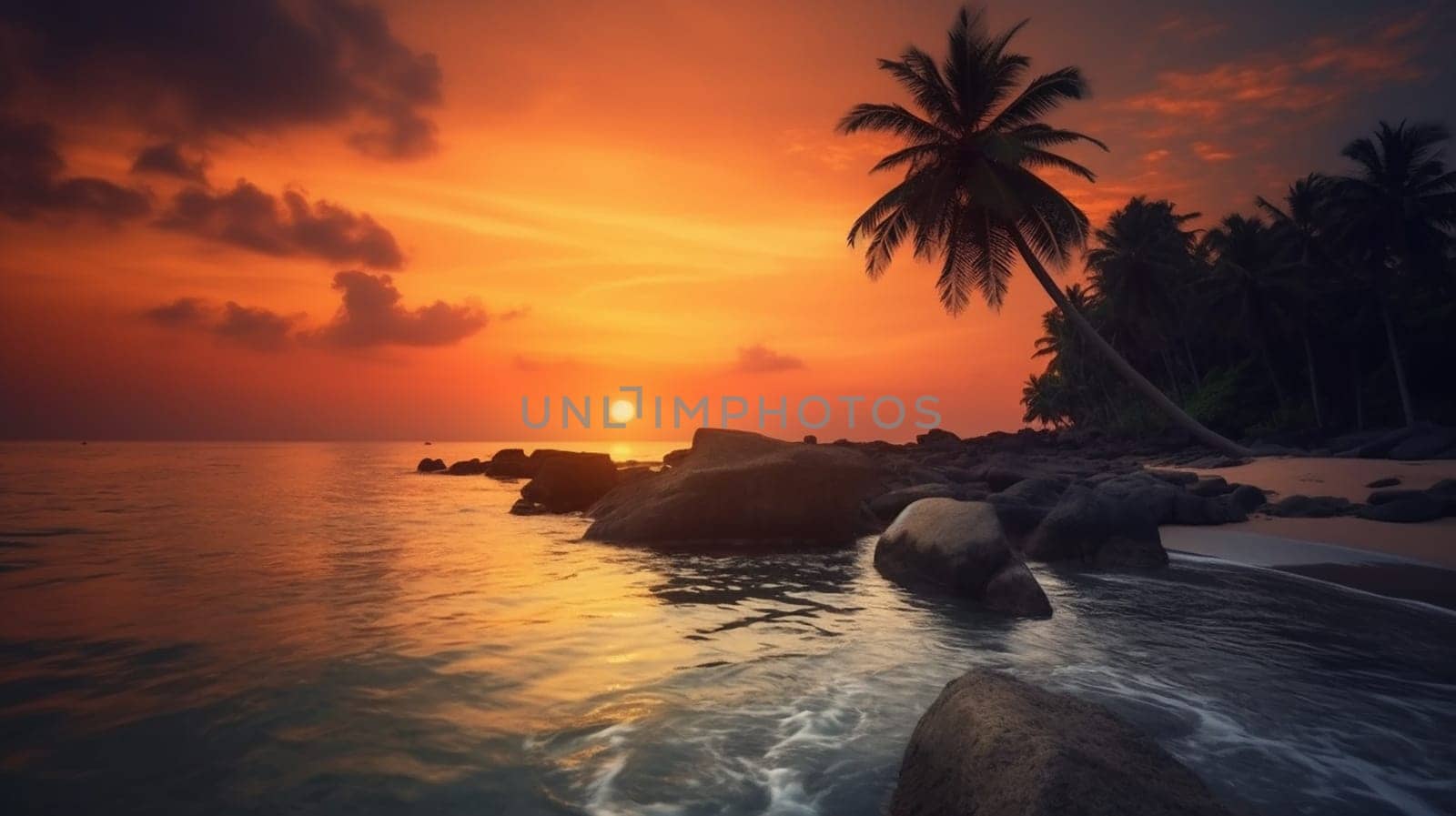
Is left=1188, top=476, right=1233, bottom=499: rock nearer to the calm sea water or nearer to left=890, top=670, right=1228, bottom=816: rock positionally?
the calm sea water

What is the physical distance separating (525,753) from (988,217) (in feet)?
74.2

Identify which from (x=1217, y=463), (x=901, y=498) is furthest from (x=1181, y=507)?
(x=1217, y=463)

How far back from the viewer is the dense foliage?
34.2 m

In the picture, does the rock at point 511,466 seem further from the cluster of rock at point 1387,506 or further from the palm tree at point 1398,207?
the palm tree at point 1398,207

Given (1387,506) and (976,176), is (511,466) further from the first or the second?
(1387,506)

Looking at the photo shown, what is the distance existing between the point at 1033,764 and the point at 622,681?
332 centimetres

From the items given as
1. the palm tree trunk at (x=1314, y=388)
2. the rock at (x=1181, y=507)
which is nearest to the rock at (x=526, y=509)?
the rock at (x=1181, y=507)

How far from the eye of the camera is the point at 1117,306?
43.8 meters

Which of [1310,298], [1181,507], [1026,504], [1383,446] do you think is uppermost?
[1310,298]

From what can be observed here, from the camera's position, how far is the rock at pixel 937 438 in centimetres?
4669

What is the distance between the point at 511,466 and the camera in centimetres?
4381

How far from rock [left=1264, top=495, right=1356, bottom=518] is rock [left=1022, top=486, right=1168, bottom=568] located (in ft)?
21.3

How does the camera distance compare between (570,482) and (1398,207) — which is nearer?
(570,482)

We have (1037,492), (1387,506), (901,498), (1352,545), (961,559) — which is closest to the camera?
(961,559)
